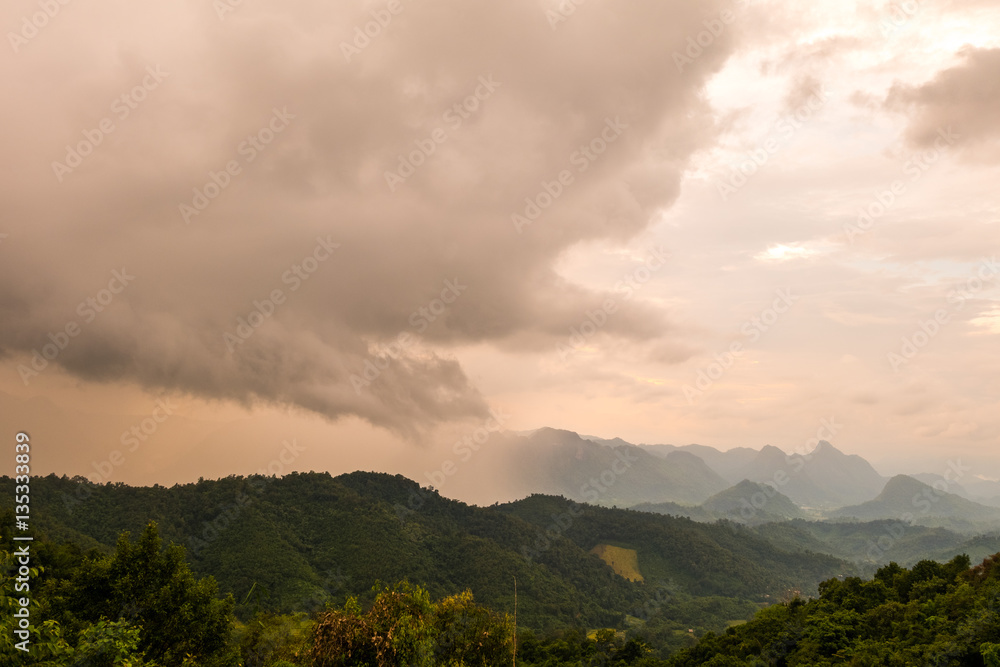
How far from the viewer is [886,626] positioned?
2184 inches

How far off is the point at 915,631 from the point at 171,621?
64.1 m

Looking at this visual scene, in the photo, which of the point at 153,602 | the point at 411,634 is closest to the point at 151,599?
the point at 153,602

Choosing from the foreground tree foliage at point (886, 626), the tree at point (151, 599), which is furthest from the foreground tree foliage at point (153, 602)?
the foreground tree foliage at point (886, 626)

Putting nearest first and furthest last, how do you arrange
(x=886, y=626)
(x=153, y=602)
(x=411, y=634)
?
(x=411, y=634), (x=153, y=602), (x=886, y=626)

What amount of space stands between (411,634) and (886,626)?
52.1 metres

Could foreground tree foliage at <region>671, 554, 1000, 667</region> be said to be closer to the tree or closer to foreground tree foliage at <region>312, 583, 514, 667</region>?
foreground tree foliage at <region>312, 583, 514, 667</region>

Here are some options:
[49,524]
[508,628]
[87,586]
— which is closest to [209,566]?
[49,524]

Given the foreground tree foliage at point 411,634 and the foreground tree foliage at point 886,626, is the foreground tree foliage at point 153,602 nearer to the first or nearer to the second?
the foreground tree foliage at point 411,634

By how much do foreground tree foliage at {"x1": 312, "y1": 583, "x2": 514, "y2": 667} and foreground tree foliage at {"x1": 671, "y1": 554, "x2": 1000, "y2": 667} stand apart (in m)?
30.2

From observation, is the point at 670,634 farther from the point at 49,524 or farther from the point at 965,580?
the point at 49,524

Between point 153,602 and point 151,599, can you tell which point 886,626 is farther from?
point 151,599

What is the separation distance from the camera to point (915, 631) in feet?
159

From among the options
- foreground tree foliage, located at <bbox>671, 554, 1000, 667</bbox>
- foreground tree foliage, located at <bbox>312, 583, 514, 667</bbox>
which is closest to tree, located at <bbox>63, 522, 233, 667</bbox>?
foreground tree foliage, located at <bbox>312, 583, 514, 667</bbox>

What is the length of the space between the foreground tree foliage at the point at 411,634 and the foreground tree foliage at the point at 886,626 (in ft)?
99.2
